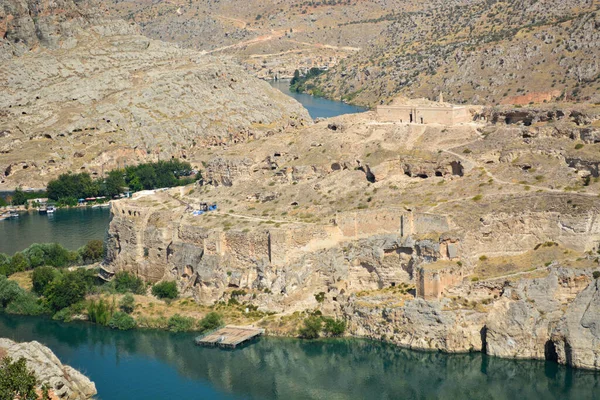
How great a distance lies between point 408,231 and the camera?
179 ft

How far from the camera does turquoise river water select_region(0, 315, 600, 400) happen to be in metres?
47.6

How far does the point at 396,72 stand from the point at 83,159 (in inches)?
2045

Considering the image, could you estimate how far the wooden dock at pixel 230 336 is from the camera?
172ft

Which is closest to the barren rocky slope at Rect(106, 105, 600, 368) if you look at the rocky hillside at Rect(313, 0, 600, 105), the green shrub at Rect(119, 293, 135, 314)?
the green shrub at Rect(119, 293, 135, 314)

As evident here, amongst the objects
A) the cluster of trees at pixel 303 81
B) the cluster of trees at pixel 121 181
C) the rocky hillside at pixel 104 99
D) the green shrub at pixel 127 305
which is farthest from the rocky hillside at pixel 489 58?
the green shrub at pixel 127 305

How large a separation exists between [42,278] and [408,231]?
2143 cm

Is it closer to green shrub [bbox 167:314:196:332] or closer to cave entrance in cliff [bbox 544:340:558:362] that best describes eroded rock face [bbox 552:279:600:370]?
cave entrance in cliff [bbox 544:340:558:362]

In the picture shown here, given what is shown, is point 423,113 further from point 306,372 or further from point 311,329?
point 306,372

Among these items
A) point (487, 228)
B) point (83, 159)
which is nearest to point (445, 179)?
point (487, 228)

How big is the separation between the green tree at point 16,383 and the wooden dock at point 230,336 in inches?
424

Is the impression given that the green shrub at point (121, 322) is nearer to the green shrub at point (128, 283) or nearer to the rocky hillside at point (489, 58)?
the green shrub at point (128, 283)

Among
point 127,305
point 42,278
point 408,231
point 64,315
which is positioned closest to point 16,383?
point 127,305

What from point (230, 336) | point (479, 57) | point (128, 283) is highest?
point (479, 57)

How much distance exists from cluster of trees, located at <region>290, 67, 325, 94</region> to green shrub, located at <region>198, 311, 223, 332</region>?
4308 inches
